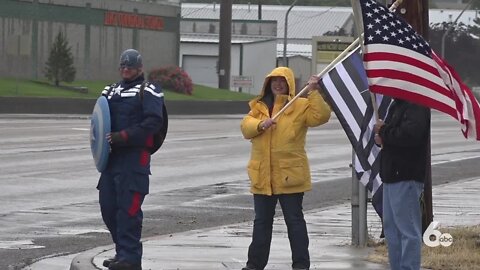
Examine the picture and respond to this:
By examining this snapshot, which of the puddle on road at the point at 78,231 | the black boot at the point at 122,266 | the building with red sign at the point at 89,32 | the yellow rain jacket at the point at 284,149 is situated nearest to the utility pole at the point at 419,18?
the yellow rain jacket at the point at 284,149

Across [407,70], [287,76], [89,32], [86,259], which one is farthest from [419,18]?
[89,32]

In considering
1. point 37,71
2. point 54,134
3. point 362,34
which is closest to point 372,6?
point 362,34

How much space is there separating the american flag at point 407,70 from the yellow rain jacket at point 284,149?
1.09 metres

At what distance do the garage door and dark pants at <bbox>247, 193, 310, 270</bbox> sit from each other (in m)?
66.6

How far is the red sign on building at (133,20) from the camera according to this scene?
59312 millimetres

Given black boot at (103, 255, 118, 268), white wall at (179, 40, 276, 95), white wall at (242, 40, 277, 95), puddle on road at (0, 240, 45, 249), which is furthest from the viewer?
white wall at (242, 40, 277, 95)

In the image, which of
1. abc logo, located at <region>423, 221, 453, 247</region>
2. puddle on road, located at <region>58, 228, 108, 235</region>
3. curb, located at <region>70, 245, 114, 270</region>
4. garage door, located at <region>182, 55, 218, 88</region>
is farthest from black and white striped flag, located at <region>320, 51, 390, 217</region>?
garage door, located at <region>182, 55, 218, 88</region>

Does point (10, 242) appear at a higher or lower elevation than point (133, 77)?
lower

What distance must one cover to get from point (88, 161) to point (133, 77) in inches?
522

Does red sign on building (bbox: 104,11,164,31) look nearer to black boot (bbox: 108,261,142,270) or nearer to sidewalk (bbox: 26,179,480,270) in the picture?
sidewalk (bbox: 26,179,480,270)

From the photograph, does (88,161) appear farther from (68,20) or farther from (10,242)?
(68,20)

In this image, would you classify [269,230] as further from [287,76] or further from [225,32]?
[225,32]

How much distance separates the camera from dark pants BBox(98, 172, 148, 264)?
9.87m

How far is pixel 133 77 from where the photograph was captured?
396 inches
